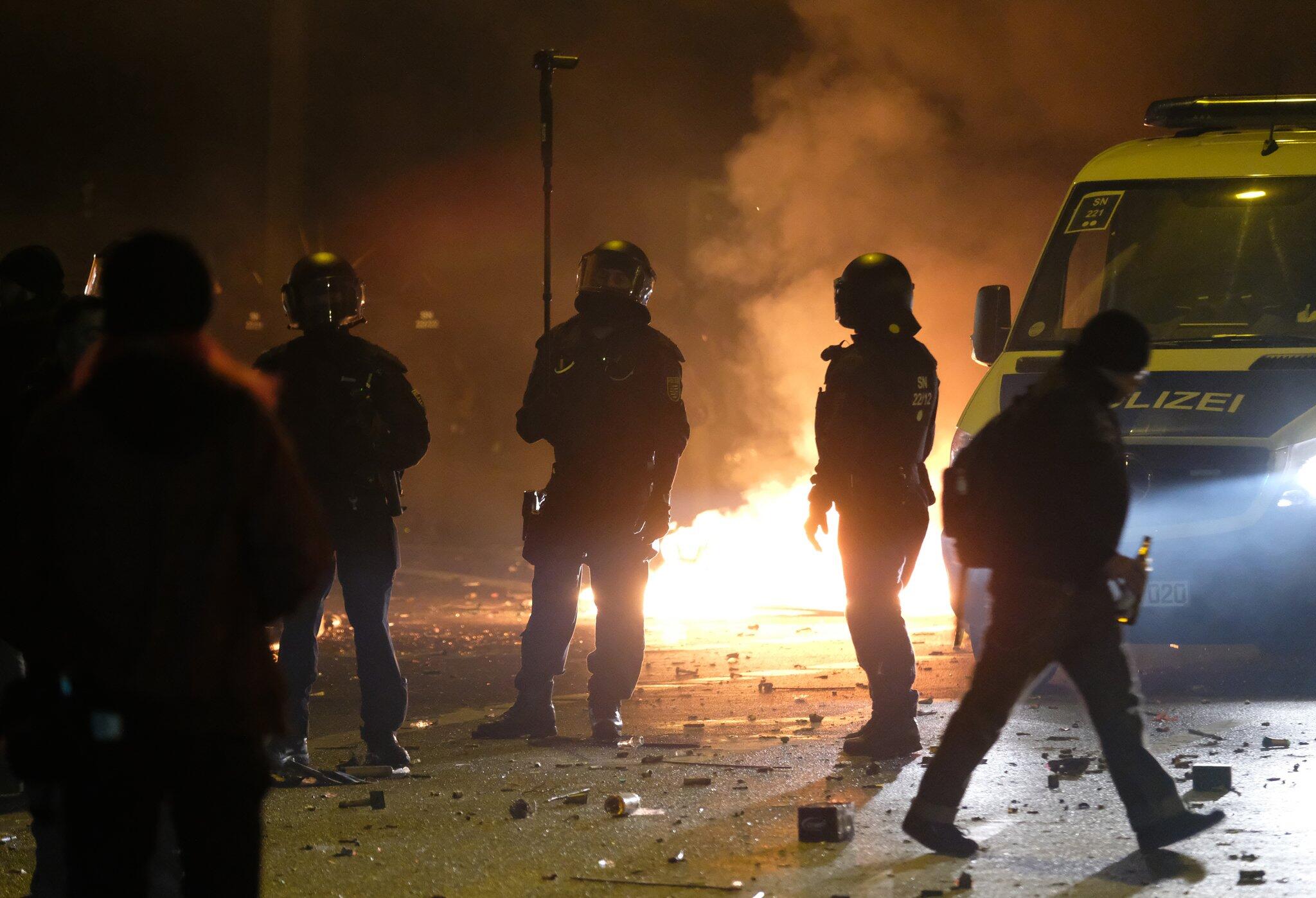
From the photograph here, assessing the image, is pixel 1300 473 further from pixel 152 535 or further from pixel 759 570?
pixel 759 570

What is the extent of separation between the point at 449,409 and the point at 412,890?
2119cm

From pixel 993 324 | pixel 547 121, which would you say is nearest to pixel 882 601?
pixel 993 324

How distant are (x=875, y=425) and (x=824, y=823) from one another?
1.83 meters

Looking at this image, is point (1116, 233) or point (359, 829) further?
point (1116, 233)

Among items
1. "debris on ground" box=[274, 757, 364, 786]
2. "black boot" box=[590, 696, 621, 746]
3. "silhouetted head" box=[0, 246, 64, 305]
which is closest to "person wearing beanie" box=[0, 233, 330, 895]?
"silhouetted head" box=[0, 246, 64, 305]

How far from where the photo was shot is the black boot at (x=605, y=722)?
6457mm

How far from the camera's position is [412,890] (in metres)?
4.21

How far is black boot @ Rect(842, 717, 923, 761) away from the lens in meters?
5.96

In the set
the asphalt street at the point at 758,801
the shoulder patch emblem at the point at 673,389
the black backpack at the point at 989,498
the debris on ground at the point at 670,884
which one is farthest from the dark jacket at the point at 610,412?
the debris on ground at the point at 670,884

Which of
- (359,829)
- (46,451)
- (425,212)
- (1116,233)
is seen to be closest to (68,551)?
(46,451)

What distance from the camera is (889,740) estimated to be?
5965 millimetres

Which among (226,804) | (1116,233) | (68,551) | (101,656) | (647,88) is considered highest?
(647,88)

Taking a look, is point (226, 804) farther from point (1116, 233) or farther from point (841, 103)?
point (841, 103)

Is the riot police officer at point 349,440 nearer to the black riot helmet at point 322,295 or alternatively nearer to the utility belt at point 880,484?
the black riot helmet at point 322,295
